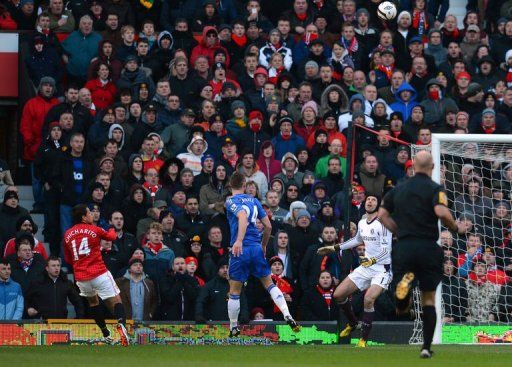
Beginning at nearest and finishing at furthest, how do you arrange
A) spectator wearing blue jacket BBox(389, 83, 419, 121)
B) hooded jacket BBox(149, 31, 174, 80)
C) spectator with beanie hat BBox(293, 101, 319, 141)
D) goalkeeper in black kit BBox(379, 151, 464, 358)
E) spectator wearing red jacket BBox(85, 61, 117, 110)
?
goalkeeper in black kit BBox(379, 151, 464, 358), spectator with beanie hat BBox(293, 101, 319, 141), spectator wearing red jacket BBox(85, 61, 117, 110), spectator wearing blue jacket BBox(389, 83, 419, 121), hooded jacket BBox(149, 31, 174, 80)

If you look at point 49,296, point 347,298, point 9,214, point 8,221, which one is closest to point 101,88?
point 9,214

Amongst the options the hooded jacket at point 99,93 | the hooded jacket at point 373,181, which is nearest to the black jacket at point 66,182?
the hooded jacket at point 99,93

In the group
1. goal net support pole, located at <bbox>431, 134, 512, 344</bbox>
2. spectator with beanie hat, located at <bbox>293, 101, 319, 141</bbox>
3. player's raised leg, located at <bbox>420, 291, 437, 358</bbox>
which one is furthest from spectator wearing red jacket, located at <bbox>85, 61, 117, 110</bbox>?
player's raised leg, located at <bbox>420, 291, 437, 358</bbox>

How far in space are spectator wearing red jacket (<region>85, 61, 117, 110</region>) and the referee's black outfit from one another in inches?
383

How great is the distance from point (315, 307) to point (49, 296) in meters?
3.77

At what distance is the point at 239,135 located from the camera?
71.8 feet

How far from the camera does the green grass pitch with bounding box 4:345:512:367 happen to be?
12.9 meters

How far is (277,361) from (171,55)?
35.6 ft

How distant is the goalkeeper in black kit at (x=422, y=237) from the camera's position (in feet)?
43.5

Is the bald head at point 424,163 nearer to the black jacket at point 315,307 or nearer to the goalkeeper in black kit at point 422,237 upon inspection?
the goalkeeper in black kit at point 422,237

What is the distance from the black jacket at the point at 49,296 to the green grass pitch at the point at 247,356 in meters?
2.18

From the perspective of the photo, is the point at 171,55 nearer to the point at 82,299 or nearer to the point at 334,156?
→ the point at 334,156

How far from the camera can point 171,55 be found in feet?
76.6

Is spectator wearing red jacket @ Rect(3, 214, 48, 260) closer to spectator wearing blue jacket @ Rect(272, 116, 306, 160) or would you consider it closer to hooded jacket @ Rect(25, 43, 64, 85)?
hooded jacket @ Rect(25, 43, 64, 85)
